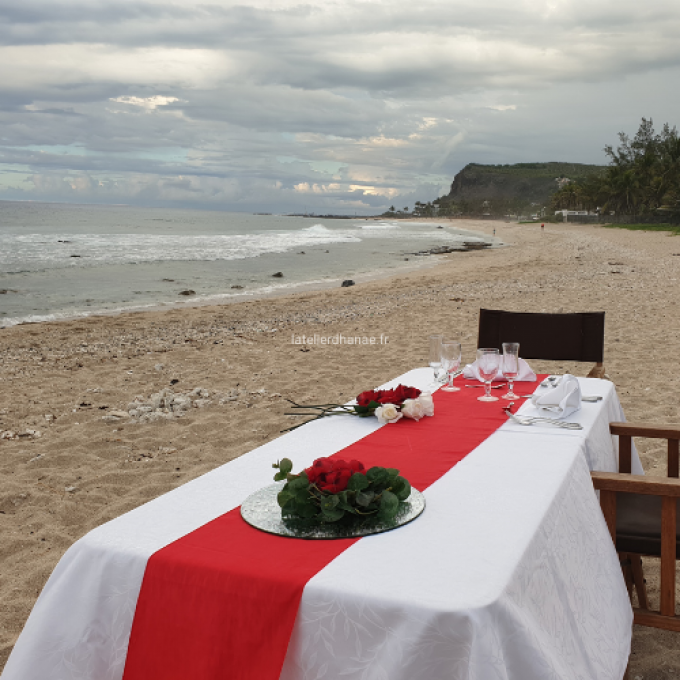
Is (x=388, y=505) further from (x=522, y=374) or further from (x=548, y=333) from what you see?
(x=548, y=333)

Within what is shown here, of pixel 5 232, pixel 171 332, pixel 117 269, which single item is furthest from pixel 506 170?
pixel 171 332

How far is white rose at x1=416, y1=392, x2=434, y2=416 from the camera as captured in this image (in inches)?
93.8

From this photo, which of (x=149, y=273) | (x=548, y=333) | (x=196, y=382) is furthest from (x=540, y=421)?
(x=149, y=273)

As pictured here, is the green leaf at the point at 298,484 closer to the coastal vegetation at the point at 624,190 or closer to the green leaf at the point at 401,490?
the green leaf at the point at 401,490

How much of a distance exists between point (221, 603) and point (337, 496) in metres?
0.32

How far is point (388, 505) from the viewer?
4.81 ft

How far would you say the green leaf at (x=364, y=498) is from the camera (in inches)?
57.3

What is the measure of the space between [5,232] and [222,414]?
44112 millimetres

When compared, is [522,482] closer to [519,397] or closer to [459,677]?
[459,677]

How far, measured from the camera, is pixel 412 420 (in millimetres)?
2379

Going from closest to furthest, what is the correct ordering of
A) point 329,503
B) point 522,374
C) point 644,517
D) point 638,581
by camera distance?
1. point 329,503
2. point 644,517
3. point 638,581
4. point 522,374

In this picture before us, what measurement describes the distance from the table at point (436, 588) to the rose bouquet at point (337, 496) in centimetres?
8

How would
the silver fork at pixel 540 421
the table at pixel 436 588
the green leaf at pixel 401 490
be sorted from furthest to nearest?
the silver fork at pixel 540 421 < the green leaf at pixel 401 490 < the table at pixel 436 588

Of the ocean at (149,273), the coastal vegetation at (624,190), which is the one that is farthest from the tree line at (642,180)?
the ocean at (149,273)
